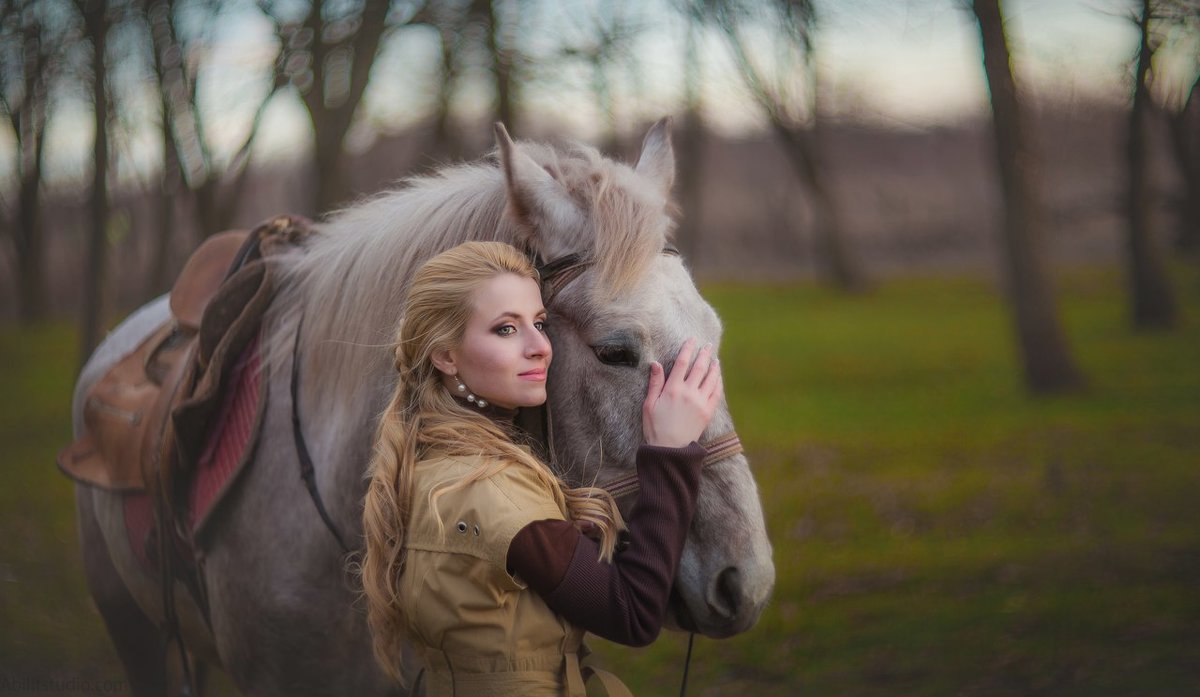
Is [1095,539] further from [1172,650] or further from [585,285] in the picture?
[585,285]

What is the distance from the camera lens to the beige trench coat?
5.26 ft

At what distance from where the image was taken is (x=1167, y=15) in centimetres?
492

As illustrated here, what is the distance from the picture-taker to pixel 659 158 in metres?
2.22

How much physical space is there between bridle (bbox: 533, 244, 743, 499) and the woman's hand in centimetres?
6

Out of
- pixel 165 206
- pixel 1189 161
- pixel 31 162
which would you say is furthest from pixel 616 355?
pixel 31 162

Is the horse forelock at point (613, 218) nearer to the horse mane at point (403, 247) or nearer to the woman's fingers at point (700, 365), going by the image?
the horse mane at point (403, 247)

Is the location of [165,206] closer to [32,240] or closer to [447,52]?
[447,52]

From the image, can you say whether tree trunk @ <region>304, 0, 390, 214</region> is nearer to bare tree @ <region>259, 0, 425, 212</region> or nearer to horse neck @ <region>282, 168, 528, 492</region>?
bare tree @ <region>259, 0, 425, 212</region>

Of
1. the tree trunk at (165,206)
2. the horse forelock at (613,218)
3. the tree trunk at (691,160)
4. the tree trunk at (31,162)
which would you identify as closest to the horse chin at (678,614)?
the horse forelock at (613,218)

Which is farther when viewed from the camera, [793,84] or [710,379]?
[793,84]

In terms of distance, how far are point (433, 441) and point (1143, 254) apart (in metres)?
10.4

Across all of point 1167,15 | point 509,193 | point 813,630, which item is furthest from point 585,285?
point 1167,15

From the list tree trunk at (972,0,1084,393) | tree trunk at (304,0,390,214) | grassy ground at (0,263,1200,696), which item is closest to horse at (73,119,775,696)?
grassy ground at (0,263,1200,696)

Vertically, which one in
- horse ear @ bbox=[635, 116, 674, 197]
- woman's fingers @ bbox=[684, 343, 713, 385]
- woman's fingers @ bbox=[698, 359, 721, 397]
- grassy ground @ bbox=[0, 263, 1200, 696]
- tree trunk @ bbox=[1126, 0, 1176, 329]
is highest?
horse ear @ bbox=[635, 116, 674, 197]
